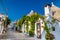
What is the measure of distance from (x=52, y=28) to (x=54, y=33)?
748mm

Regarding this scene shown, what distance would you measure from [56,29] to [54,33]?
61 centimetres

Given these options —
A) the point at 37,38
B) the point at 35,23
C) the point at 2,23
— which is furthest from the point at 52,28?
the point at 2,23

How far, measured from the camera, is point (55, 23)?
21.3 metres

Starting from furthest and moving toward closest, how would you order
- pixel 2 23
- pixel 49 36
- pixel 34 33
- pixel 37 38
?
pixel 2 23 → pixel 34 33 → pixel 37 38 → pixel 49 36

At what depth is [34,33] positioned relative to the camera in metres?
25.6

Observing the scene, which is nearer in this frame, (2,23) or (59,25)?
(59,25)

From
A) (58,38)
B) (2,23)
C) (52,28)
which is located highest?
(2,23)

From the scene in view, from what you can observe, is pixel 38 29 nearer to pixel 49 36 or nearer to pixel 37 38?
pixel 37 38

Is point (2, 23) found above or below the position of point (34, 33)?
above

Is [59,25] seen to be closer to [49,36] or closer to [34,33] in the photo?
[49,36]

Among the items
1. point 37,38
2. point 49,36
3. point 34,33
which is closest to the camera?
point 49,36

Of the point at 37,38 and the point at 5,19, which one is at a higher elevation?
the point at 5,19

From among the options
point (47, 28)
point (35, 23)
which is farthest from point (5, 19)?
point (47, 28)

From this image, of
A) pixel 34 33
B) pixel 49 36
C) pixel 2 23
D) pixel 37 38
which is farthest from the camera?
pixel 2 23
